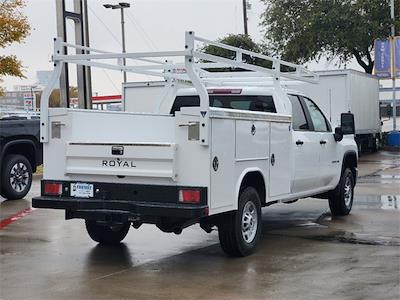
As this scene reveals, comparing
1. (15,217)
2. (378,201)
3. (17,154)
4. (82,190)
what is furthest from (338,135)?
(17,154)

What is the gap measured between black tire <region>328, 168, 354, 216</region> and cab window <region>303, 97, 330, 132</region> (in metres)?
0.97

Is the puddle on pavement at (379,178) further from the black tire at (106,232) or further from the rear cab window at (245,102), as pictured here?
the black tire at (106,232)

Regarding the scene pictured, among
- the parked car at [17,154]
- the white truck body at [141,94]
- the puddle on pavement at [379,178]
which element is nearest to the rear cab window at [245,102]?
the parked car at [17,154]

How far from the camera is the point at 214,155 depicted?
6.68m

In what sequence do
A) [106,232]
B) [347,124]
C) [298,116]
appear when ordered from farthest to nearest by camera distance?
[347,124] < [298,116] < [106,232]

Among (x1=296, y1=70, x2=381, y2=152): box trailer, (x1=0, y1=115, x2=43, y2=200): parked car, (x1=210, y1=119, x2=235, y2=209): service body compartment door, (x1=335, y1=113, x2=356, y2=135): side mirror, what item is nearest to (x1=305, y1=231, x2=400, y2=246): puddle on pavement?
(x1=335, y1=113, x2=356, y2=135): side mirror

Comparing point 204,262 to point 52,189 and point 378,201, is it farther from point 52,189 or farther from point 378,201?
point 378,201

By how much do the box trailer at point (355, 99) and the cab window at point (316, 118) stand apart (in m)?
9.73

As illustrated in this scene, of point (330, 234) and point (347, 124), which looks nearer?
point (330, 234)

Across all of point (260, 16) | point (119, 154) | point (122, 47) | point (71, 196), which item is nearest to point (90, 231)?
point (71, 196)

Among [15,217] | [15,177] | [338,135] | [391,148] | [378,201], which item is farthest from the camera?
[391,148]

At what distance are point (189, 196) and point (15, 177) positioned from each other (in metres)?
6.93

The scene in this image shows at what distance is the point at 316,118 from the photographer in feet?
32.0

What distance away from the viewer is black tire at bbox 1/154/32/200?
12398 millimetres
